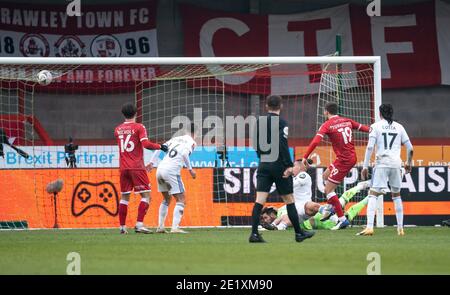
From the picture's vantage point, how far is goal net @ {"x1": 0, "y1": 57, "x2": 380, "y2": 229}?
20.2 m

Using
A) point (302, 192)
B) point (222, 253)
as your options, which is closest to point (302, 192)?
point (302, 192)

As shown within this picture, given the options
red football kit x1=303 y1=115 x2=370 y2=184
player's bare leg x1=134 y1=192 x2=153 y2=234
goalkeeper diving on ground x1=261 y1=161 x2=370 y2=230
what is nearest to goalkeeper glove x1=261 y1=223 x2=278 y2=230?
goalkeeper diving on ground x1=261 y1=161 x2=370 y2=230

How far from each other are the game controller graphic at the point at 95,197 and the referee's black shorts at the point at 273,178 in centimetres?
695

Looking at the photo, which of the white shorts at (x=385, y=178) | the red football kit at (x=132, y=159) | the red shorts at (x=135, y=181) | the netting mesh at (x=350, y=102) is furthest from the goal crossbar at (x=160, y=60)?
the white shorts at (x=385, y=178)

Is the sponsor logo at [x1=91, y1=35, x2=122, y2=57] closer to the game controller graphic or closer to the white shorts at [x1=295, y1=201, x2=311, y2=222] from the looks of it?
the game controller graphic

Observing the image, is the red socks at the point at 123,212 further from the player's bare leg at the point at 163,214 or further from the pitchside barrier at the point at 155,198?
the pitchside barrier at the point at 155,198

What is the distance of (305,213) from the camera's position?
1869 cm

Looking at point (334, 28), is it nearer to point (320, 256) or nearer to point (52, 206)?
→ point (52, 206)

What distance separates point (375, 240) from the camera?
1488 centimetres

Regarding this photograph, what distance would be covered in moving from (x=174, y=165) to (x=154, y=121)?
1084 cm

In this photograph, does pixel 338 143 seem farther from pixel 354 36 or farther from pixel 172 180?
pixel 354 36

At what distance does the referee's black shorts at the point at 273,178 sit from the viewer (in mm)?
13859

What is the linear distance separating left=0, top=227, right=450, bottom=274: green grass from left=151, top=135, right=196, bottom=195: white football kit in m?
1.11

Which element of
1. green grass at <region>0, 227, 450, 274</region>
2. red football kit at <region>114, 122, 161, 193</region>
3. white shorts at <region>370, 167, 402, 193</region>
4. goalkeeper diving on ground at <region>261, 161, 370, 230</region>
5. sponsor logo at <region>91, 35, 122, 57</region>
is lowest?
green grass at <region>0, 227, 450, 274</region>
